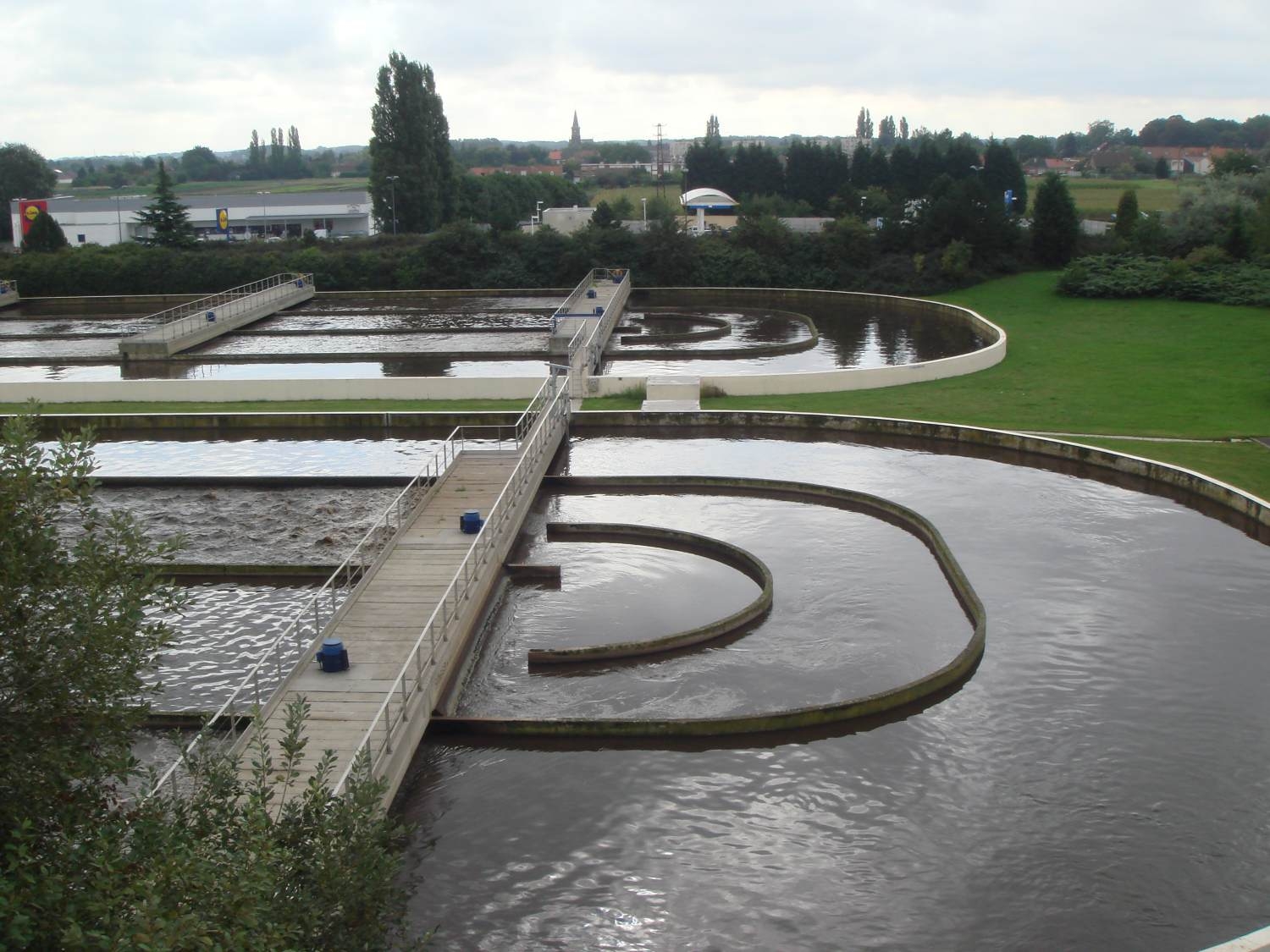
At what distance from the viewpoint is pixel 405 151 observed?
63906 millimetres

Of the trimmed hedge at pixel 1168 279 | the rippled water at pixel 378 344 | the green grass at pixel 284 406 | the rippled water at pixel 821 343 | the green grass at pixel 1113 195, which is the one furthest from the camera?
the green grass at pixel 1113 195

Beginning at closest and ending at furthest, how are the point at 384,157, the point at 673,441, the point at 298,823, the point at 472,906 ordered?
the point at 298,823 < the point at 472,906 < the point at 673,441 < the point at 384,157

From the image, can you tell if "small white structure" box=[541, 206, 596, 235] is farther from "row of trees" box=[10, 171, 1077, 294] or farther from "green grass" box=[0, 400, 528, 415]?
"green grass" box=[0, 400, 528, 415]

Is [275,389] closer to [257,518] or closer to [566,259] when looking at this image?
[257,518]

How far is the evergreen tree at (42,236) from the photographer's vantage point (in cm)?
5716

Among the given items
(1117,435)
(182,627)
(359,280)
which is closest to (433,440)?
(182,627)

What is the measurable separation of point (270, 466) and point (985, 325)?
2427 centimetres

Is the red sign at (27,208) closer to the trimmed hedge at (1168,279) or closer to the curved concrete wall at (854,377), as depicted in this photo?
the curved concrete wall at (854,377)

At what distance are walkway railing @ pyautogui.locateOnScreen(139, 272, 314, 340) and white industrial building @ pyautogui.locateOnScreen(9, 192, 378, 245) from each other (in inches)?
1049

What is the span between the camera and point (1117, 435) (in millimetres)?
23219

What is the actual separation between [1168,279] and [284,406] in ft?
104

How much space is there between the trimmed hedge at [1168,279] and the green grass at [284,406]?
25.6 metres

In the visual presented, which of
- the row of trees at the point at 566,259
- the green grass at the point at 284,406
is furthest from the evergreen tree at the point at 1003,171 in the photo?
the green grass at the point at 284,406

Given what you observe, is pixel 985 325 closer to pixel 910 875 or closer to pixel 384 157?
pixel 910 875
